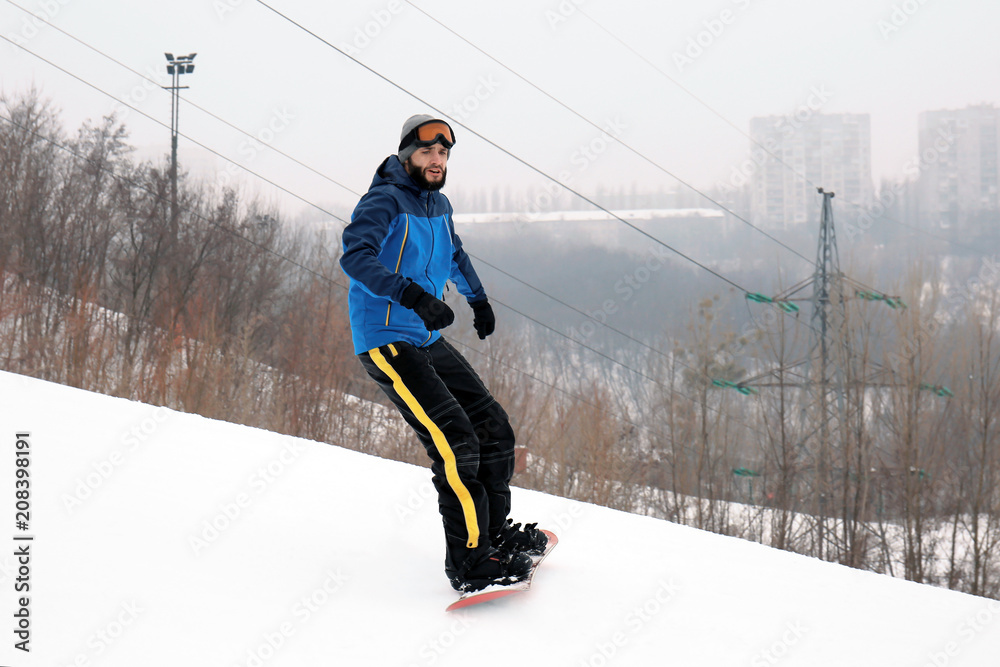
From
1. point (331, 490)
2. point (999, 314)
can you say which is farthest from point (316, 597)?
point (999, 314)

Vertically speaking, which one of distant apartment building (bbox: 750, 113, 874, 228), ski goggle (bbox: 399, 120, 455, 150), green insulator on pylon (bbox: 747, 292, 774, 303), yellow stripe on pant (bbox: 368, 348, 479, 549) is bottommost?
yellow stripe on pant (bbox: 368, 348, 479, 549)

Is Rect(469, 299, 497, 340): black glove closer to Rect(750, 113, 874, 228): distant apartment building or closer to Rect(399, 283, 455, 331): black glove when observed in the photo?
Rect(399, 283, 455, 331): black glove

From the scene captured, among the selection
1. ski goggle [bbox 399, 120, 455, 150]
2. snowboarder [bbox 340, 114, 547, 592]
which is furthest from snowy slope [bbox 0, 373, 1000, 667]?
ski goggle [bbox 399, 120, 455, 150]

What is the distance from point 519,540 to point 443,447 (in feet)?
1.89

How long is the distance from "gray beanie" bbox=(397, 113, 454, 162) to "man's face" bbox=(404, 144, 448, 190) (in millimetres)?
18

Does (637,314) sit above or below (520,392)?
above

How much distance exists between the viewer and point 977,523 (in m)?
15.1

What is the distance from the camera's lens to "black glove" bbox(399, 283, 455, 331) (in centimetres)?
219

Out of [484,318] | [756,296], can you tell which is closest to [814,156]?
[756,296]

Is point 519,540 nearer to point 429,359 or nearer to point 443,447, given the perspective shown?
point 443,447

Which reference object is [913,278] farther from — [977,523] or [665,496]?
[665,496]

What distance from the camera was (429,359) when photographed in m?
2.49

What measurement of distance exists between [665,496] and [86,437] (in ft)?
48.5

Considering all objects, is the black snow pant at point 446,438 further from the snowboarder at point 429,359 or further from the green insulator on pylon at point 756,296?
the green insulator on pylon at point 756,296
